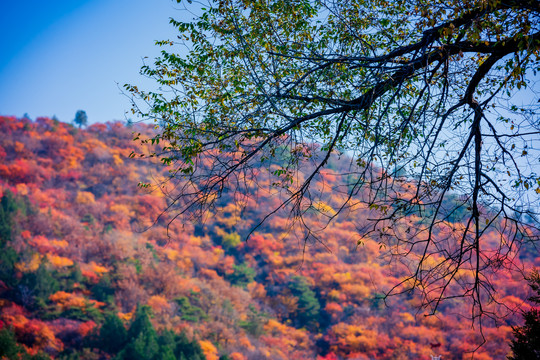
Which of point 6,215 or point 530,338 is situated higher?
point 6,215

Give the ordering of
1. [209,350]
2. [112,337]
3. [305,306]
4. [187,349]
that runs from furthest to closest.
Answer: [305,306] < [209,350] < [187,349] < [112,337]

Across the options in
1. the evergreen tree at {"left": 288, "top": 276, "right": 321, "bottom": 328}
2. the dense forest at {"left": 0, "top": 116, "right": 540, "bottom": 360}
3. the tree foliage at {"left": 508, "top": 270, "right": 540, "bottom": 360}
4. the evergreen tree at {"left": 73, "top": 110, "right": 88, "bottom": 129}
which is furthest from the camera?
the evergreen tree at {"left": 73, "top": 110, "right": 88, "bottom": 129}

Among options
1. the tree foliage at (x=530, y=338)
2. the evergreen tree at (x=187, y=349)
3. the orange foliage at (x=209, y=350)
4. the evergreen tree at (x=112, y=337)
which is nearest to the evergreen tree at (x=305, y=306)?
the orange foliage at (x=209, y=350)

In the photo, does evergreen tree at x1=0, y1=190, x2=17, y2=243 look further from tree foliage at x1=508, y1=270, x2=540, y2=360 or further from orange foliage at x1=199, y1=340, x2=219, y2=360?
tree foliage at x1=508, y1=270, x2=540, y2=360

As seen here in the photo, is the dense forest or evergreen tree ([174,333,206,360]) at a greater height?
the dense forest

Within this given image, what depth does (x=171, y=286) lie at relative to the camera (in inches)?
898

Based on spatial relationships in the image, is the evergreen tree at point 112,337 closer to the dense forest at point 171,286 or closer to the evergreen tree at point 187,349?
the dense forest at point 171,286

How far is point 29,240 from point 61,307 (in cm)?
643

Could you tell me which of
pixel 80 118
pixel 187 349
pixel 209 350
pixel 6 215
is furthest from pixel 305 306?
pixel 80 118

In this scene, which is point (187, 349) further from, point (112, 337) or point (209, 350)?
point (112, 337)

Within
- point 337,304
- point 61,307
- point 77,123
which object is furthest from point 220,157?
point 77,123

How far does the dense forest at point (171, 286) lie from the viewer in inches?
675

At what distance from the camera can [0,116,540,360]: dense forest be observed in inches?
675

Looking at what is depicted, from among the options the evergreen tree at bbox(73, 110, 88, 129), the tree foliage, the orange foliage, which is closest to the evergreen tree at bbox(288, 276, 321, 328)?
the orange foliage
